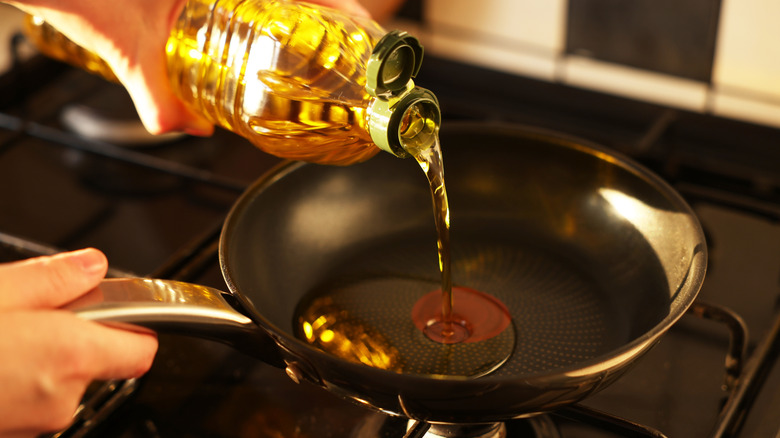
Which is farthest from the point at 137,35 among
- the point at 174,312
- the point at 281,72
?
the point at 174,312

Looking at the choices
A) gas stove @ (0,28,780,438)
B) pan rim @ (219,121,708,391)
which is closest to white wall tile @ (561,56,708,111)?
gas stove @ (0,28,780,438)

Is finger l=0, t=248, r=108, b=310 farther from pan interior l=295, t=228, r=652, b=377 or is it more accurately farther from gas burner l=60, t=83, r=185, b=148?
gas burner l=60, t=83, r=185, b=148

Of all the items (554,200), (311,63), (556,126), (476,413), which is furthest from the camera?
(556,126)

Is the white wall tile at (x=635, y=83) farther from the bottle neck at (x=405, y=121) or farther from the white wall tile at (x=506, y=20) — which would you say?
the bottle neck at (x=405, y=121)

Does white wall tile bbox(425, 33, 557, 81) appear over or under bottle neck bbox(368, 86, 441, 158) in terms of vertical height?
over

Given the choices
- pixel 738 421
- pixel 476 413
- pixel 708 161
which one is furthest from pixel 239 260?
pixel 708 161

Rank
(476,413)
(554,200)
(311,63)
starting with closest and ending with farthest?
(476,413)
(311,63)
(554,200)

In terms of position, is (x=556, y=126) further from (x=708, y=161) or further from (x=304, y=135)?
(x=304, y=135)
